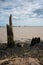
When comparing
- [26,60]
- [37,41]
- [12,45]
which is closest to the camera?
[26,60]

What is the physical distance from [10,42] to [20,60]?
1005 cm

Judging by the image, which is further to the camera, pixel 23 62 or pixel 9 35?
pixel 9 35

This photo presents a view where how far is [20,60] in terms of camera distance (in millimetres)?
9789

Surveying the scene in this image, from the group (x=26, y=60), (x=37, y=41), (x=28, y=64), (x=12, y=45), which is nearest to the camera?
(x=28, y=64)

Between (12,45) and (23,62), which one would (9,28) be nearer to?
(12,45)

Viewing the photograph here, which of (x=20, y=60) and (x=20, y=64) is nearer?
(x=20, y=64)

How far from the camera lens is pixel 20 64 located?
→ 920 cm

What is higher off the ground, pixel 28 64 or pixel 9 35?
pixel 9 35

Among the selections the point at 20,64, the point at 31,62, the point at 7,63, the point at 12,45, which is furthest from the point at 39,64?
the point at 12,45

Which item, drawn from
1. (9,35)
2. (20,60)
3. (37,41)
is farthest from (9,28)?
(20,60)

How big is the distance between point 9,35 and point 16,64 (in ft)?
35.6

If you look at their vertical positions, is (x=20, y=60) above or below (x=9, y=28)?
below

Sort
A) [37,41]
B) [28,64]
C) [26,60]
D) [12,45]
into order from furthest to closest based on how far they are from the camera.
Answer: [37,41] < [12,45] < [26,60] < [28,64]

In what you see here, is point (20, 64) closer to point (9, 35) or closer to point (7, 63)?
point (7, 63)
